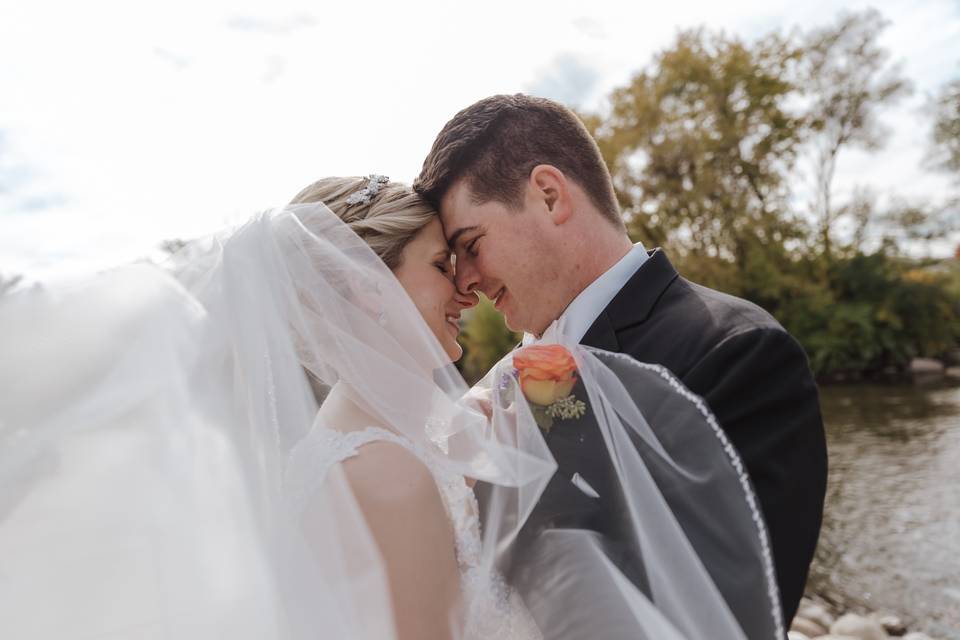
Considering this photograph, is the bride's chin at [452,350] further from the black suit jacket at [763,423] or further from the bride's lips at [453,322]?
the black suit jacket at [763,423]

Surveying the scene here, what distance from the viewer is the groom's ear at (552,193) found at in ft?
8.27

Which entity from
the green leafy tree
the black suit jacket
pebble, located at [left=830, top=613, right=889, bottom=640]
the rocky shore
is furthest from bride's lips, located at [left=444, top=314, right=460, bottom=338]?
the green leafy tree

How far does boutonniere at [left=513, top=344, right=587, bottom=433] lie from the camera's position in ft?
6.32

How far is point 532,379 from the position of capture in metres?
1.93

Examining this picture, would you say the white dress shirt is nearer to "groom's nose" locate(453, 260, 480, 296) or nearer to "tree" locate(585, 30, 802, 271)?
"groom's nose" locate(453, 260, 480, 296)

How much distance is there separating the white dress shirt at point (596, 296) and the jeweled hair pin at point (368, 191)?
79 cm

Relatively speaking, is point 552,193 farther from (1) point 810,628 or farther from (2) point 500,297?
(1) point 810,628

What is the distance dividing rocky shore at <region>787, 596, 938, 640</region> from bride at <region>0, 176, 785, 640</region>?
4.13m

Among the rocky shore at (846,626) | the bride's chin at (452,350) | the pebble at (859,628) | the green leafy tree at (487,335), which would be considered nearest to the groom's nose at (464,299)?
the bride's chin at (452,350)

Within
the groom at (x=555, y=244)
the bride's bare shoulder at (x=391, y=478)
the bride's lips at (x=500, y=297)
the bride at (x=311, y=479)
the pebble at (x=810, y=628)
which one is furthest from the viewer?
the pebble at (x=810, y=628)

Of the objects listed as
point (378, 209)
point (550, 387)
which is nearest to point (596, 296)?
point (550, 387)

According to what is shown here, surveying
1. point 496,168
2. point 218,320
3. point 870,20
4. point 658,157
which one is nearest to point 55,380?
point 218,320

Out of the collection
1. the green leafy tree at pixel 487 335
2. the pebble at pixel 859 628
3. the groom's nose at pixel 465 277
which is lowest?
the green leafy tree at pixel 487 335

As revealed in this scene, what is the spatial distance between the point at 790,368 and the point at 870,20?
28169 millimetres
